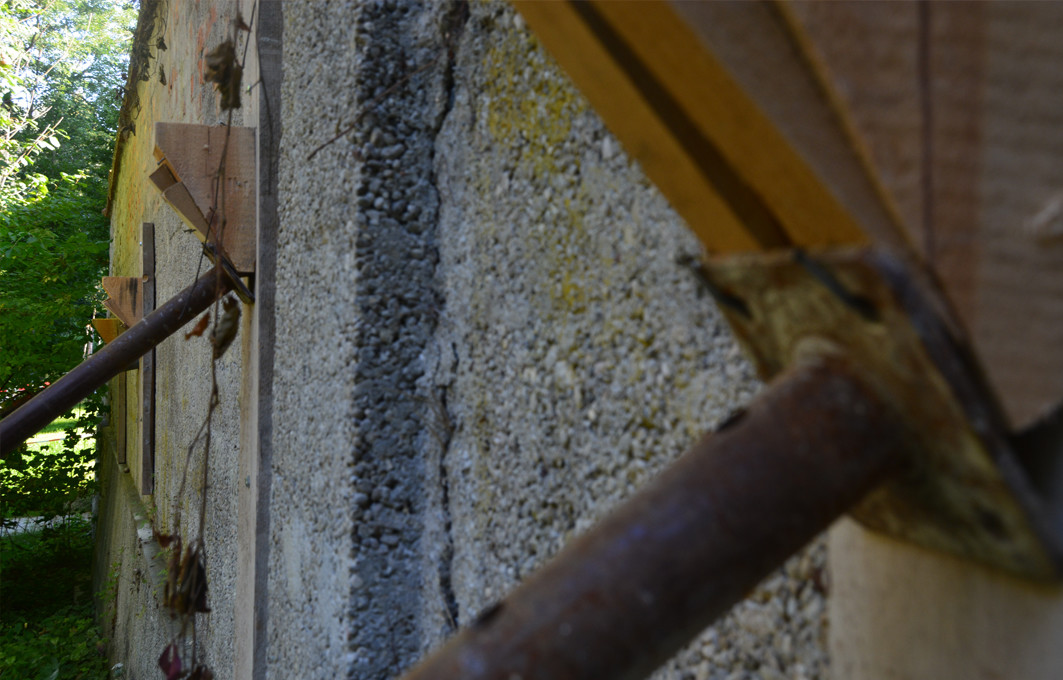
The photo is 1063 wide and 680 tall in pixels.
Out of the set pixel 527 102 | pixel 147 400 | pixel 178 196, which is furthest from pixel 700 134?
pixel 147 400

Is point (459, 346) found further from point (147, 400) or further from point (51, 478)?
point (51, 478)

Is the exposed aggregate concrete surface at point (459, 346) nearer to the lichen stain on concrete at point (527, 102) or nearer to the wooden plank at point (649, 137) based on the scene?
the lichen stain on concrete at point (527, 102)

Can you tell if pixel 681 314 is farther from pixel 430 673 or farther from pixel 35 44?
pixel 35 44

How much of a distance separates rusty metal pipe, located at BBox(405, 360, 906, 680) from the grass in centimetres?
950

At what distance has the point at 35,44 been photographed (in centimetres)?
1422

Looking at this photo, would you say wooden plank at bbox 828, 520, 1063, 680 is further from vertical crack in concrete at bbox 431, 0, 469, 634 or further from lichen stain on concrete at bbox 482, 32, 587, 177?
vertical crack in concrete at bbox 431, 0, 469, 634

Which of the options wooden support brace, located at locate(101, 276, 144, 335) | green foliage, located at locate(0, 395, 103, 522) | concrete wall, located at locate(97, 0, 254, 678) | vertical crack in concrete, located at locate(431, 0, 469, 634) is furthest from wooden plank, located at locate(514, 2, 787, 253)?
green foliage, located at locate(0, 395, 103, 522)

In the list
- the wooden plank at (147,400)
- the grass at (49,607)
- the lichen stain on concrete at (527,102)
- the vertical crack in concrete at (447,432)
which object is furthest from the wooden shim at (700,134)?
the grass at (49,607)

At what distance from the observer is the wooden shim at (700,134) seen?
416mm

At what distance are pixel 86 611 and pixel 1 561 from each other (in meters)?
1.29

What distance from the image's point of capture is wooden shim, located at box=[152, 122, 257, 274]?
2.27 m

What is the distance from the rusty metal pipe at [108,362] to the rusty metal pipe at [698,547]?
2.41m

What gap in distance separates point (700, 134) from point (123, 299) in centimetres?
668

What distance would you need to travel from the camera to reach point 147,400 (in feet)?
24.2
